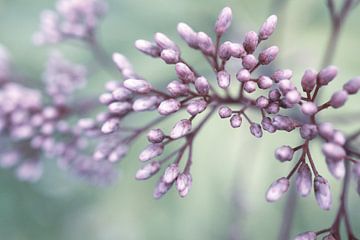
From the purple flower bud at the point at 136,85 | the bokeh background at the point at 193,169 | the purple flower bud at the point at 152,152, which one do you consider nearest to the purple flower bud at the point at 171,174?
the purple flower bud at the point at 152,152

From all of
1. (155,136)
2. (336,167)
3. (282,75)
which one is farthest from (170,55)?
(336,167)

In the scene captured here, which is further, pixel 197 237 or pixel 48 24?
pixel 197 237

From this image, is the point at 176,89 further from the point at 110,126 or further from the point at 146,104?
the point at 110,126

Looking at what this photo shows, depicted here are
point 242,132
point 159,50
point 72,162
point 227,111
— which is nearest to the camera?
point 227,111

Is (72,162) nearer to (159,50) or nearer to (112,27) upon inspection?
(159,50)

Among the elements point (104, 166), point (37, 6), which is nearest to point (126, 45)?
point (37, 6)

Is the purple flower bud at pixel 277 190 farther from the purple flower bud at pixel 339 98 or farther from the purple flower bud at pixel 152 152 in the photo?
the purple flower bud at pixel 152 152

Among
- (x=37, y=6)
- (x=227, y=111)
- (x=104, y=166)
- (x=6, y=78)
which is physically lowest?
(x=227, y=111)
